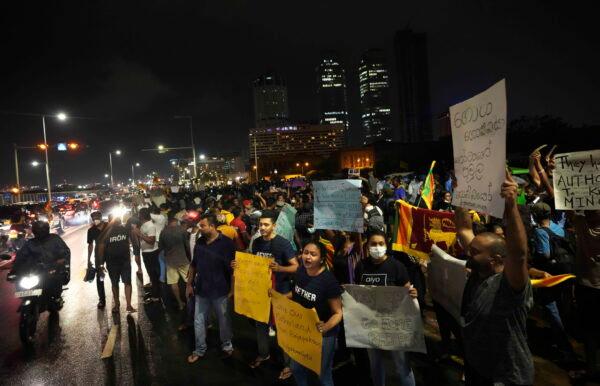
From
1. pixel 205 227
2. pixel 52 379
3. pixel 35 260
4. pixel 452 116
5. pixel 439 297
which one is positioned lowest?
pixel 52 379

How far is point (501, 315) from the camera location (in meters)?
2.68

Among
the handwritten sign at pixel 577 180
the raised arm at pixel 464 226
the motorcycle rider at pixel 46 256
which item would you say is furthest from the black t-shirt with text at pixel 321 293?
the motorcycle rider at pixel 46 256

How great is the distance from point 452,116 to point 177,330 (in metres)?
5.76

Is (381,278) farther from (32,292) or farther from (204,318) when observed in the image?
(32,292)

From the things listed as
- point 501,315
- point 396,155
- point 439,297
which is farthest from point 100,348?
point 396,155

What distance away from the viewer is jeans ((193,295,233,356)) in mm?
5398

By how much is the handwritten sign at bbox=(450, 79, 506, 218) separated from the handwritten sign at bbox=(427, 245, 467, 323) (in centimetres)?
120

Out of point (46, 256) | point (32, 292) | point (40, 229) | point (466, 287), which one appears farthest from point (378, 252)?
point (40, 229)

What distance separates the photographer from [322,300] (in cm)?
392

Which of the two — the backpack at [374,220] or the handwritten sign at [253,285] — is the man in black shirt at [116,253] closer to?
the handwritten sign at [253,285]

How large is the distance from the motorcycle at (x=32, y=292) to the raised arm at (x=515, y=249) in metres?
7.42

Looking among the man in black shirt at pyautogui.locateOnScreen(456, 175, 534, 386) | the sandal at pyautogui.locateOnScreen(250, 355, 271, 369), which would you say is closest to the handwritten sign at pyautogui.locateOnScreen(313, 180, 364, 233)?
the sandal at pyautogui.locateOnScreen(250, 355, 271, 369)

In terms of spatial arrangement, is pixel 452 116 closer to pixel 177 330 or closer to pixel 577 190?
pixel 577 190

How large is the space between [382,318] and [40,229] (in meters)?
6.88
